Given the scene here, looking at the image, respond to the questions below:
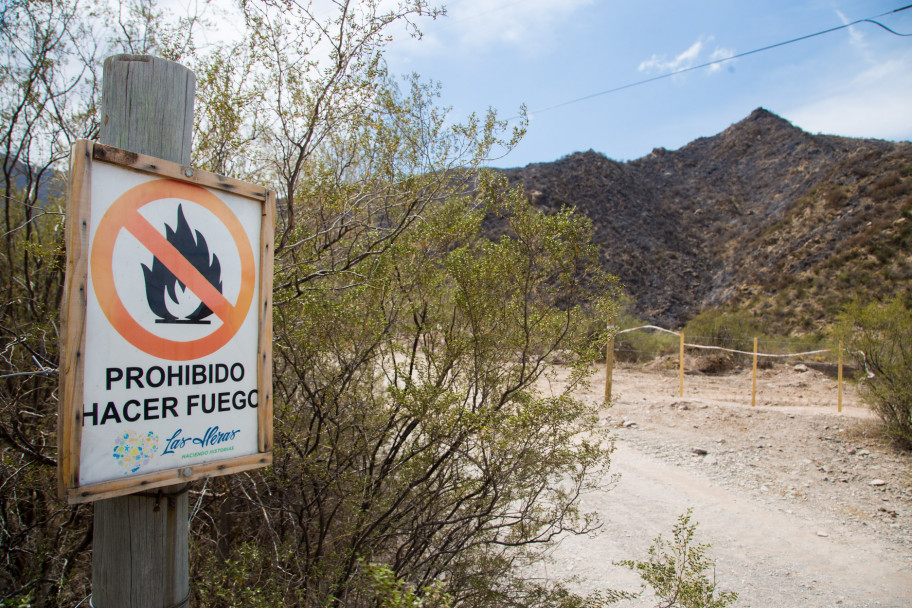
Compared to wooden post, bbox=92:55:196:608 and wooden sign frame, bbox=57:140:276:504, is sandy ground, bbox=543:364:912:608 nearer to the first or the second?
wooden post, bbox=92:55:196:608

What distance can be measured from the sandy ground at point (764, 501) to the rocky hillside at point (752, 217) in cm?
1408

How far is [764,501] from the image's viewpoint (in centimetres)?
620

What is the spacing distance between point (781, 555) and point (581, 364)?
340 centimetres

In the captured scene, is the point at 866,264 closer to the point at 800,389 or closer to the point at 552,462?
the point at 800,389

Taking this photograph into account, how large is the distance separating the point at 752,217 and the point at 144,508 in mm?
37642

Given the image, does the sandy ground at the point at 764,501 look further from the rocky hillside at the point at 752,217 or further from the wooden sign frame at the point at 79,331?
the rocky hillside at the point at 752,217

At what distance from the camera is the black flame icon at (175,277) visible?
1.48m

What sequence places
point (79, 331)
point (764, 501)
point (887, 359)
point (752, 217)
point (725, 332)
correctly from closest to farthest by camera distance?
1. point (79, 331)
2. point (764, 501)
3. point (887, 359)
4. point (725, 332)
5. point (752, 217)

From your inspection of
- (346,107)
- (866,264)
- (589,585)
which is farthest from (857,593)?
(866,264)

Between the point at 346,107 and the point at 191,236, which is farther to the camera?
the point at 346,107

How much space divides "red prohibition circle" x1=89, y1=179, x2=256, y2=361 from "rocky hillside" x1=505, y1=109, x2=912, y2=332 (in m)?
23.0

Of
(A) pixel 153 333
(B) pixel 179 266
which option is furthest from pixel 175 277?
(A) pixel 153 333

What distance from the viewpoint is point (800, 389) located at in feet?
42.8

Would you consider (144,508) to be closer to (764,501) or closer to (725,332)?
(764,501)
